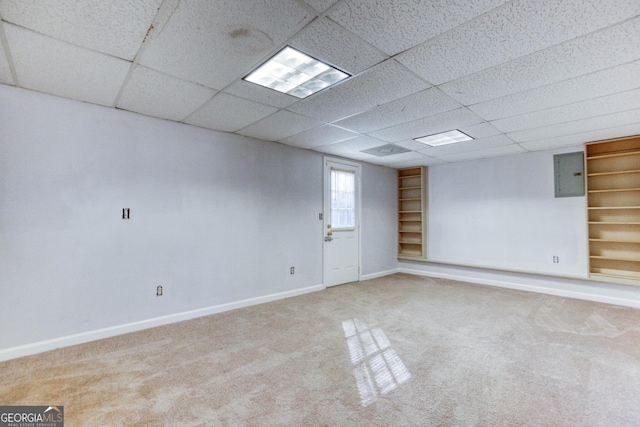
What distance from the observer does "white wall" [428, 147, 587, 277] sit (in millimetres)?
4648

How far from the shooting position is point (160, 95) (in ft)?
8.98

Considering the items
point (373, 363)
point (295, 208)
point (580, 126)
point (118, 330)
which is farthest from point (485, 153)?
point (118, 330)

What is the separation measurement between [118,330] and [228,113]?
262 cm

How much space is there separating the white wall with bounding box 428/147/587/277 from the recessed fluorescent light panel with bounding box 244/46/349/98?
4387mm

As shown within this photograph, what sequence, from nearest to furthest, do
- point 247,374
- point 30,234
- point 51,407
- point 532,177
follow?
1. point 51,407
2. point 247,374
3. point 30,234
4. point 532,177

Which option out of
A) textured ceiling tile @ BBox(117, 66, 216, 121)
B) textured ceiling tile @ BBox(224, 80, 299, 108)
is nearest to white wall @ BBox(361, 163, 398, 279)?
textured ceiling tile @ BBox(224, 80, 299, 108)

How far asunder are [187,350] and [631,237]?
6.06 m

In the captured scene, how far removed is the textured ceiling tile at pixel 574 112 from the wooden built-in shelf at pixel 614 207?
1.63m

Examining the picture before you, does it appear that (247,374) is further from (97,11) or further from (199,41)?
(97,11)

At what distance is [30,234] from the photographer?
8.65 ft

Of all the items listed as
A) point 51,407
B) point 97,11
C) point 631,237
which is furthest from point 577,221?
point 51,407

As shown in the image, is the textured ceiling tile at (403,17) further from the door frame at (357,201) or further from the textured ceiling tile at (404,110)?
the door frame at (357,201)

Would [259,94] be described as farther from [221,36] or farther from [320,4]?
[320,4]

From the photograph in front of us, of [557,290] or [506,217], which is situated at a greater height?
[506,217]
